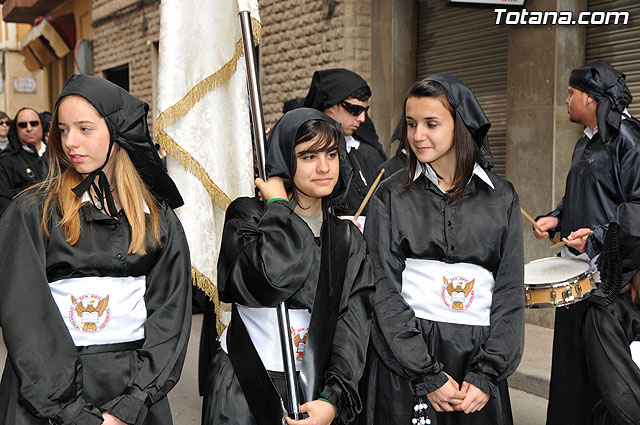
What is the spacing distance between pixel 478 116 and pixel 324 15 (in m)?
7.44

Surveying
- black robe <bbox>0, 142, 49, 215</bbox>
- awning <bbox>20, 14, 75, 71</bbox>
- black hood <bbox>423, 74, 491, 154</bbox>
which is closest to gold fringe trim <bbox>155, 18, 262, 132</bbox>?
black hood <bbox>423, 74, 491, 154</bbox>

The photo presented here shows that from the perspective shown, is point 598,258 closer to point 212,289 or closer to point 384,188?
point 384,188

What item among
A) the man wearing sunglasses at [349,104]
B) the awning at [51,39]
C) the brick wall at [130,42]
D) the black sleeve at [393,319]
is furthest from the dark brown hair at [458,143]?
the awning at [51,39]

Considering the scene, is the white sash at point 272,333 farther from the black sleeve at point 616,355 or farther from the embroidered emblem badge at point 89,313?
the black sleeve at point 616,355

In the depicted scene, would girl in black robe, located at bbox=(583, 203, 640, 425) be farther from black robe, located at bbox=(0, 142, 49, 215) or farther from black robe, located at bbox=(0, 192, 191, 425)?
black robe, located at bbox=(0, 142, 49, 215)

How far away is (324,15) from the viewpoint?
10.0m

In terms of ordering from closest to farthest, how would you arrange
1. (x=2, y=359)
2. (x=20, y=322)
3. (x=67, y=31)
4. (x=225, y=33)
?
(x=20, y=322) < (x=225, y=33) < (x=2, y=359) < (x=67, y=31)

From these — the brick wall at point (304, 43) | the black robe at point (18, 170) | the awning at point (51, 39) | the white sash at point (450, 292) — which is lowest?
the white sash at point (450, 292)

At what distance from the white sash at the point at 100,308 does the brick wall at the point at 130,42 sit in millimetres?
13282

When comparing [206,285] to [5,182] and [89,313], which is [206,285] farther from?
[5,182]

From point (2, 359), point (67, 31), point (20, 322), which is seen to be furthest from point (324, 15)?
point (67, 31)

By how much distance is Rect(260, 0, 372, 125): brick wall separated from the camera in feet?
31.9

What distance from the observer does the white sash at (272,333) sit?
9.19ft

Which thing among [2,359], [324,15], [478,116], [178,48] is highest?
[324,15]
